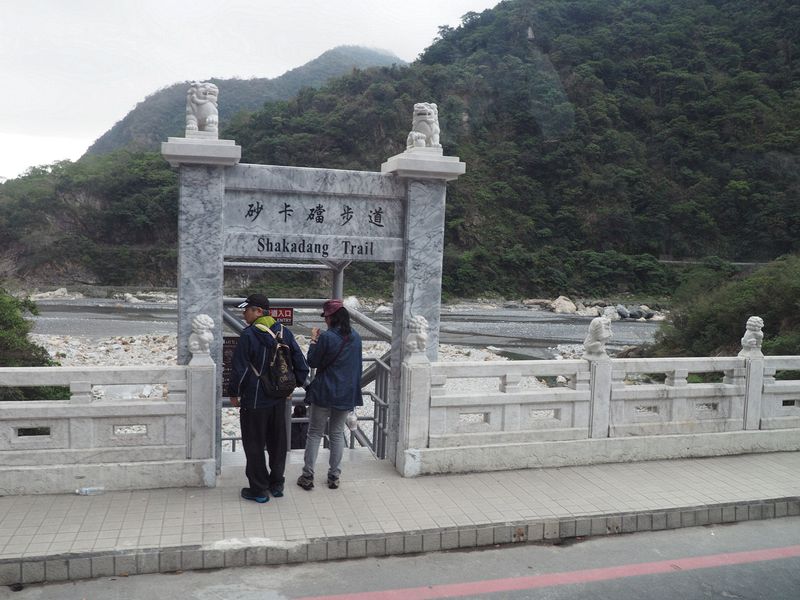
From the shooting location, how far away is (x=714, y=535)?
17.1 feet

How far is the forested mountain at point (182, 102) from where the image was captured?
3588 inches

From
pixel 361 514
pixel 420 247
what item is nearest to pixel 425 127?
pixel 420 247

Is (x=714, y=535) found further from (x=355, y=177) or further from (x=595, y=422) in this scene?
(x=355, y=177)

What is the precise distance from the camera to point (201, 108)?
5.50m

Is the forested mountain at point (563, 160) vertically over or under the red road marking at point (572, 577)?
over

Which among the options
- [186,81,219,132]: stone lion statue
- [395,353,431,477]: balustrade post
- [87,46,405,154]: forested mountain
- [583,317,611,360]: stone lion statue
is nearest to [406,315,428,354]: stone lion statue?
[395,353,431,477]: balustrade post

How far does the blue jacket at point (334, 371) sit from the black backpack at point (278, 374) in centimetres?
21

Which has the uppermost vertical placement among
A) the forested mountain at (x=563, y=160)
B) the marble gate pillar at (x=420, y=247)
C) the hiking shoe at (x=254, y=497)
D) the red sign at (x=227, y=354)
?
the forested mountain at (x=563, y=160)

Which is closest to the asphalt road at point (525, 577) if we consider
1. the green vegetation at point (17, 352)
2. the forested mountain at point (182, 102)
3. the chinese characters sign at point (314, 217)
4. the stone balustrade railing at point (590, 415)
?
the stone balustrade railing at point (590, 415)

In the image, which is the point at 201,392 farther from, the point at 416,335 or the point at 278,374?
the point at 416,335

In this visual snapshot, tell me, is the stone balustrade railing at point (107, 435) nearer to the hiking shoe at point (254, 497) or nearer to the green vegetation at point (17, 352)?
the hiking shoe at point (254, 497)

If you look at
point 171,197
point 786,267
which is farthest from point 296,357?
point 171,197

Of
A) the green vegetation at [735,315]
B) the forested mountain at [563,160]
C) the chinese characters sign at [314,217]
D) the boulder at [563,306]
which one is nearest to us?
the chinese characters sign at [314,217]

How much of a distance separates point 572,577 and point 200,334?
317cm
